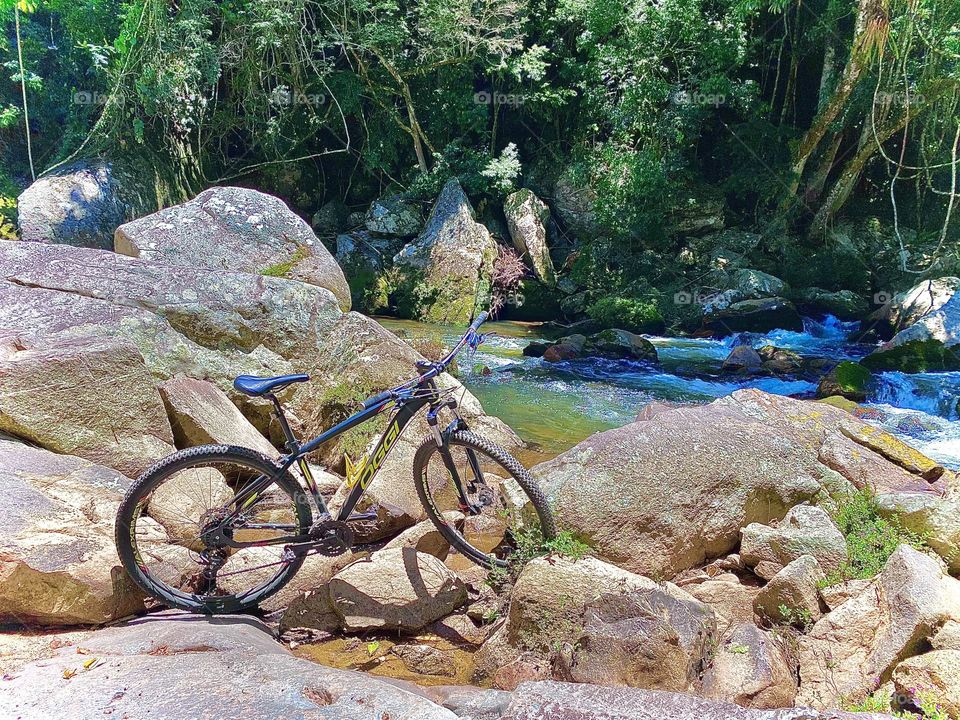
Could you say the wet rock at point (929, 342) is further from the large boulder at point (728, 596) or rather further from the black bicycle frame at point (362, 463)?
the black bicycle frame at point (362, 463)

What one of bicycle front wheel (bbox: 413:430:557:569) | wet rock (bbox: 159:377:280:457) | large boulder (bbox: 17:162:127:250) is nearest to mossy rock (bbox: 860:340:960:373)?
bicycle front wheel (bbox: 413:430:557:569)

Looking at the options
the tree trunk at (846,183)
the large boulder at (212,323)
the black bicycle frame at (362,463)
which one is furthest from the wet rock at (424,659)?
the tree trunk at (846,183)

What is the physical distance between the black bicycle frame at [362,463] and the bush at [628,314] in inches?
411

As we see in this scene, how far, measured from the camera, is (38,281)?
5219 mm

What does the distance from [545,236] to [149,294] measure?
11.6 meters

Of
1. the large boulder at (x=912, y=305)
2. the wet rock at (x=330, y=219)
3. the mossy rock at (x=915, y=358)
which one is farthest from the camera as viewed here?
the wet rock at (x=330, y=219)

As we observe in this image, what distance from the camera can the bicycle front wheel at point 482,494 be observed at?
3.55m

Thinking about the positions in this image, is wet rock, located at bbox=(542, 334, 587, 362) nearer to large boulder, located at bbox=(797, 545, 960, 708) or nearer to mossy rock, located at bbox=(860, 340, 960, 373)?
mossy rock, located at bbox=(860, 340, 960, 373)

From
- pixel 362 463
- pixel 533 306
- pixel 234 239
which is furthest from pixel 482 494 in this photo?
pixel 533 306

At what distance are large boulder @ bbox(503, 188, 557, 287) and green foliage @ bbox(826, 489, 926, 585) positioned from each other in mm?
11541

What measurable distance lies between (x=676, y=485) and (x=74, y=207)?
45.0 ft

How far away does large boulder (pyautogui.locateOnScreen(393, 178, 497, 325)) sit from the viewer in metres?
14.5

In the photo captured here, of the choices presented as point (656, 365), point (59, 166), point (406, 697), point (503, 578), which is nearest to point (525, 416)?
point (656, 365)

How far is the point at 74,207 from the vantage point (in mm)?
13320
